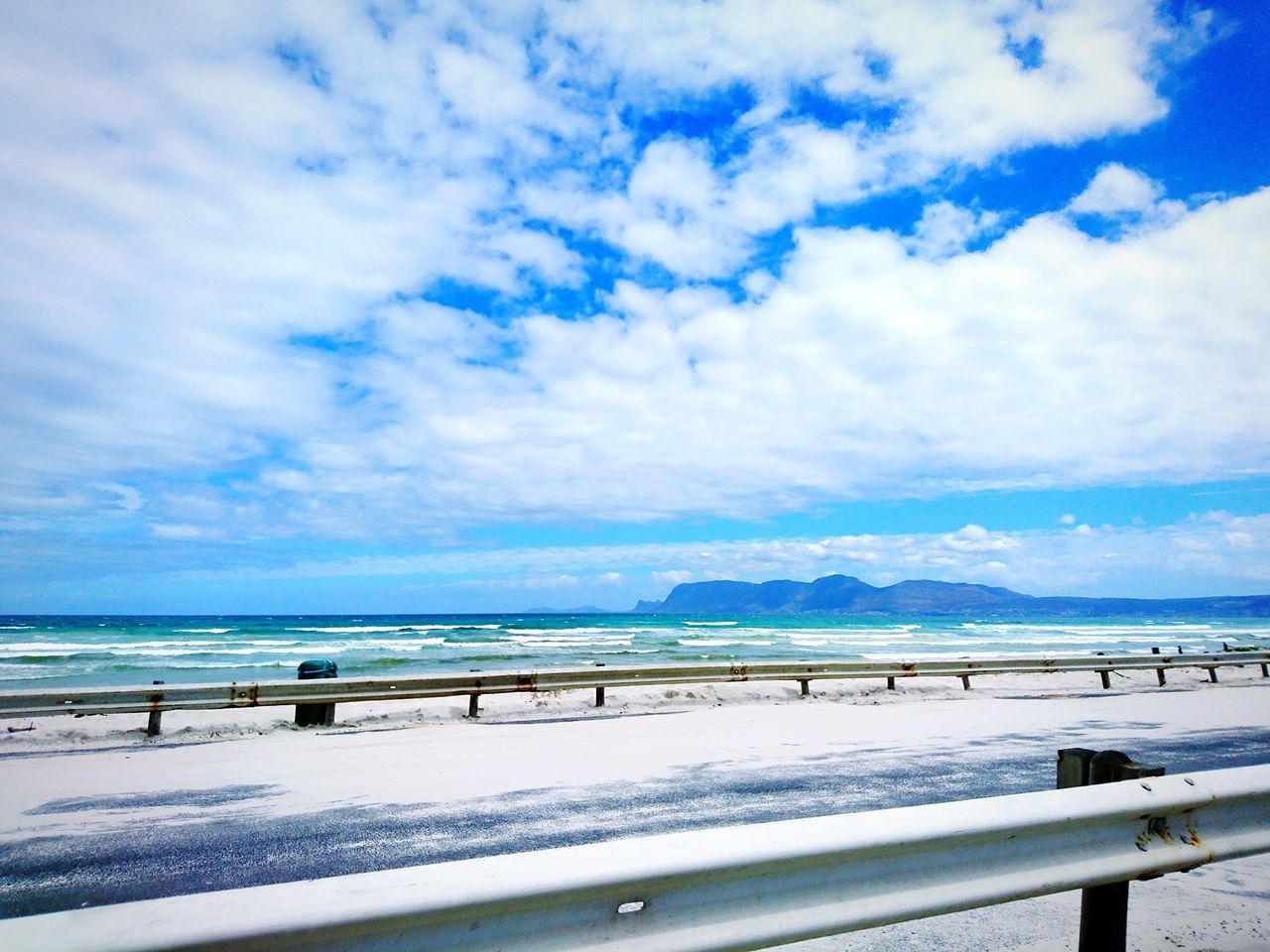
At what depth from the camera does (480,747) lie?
10.1m

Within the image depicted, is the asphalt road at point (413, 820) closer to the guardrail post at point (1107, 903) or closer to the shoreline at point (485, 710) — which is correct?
the guardrail post at point (1107, 903)

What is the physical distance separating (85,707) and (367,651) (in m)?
30.4

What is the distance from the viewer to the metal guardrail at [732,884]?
1.87 m

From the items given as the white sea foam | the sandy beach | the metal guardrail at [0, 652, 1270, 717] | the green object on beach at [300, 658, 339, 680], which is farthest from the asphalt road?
the white sea foam

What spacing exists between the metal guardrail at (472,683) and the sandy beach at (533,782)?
508 millimetres

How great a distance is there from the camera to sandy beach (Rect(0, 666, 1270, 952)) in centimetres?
469

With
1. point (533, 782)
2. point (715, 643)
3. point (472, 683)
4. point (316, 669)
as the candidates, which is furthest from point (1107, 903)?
point (715, 643)

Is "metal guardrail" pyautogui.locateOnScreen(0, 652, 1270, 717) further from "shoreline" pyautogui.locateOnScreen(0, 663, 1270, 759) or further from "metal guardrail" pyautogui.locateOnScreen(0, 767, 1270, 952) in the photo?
"metal guardrail" pyautogui.locateOnScreen(0, 767, 1270, 952)

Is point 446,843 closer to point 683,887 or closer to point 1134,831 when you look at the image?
point 683,887

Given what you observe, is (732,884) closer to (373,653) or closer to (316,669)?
(316,669)

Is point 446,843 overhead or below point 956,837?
below

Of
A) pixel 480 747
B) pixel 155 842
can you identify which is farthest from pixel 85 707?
pixel 155 842

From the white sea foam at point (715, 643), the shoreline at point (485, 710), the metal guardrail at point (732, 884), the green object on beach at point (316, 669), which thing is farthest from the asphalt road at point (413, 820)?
the white sea foam at point (715, 643)

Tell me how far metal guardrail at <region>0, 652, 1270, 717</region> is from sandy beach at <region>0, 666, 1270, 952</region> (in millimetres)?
508
